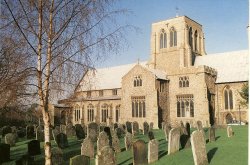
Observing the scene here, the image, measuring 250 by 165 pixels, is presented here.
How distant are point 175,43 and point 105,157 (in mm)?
32268

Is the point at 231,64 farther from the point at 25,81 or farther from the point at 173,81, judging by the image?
the point at 25,81

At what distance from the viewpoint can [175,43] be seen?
132 ft

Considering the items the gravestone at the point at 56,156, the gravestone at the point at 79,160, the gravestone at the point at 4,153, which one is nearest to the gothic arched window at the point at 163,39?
the gravestone at the point at 4,153

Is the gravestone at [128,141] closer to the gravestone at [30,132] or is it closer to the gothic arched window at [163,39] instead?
the gravestone at [30,132]

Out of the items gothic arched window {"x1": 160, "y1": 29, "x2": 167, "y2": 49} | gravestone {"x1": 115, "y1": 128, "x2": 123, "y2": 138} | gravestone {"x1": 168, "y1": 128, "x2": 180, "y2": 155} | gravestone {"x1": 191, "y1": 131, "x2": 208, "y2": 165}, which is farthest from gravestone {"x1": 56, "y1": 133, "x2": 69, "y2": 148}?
gothic arched window {"x1": 160, "y1": 29, "x2": 167, "y2": 49}

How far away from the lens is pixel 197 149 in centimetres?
1091

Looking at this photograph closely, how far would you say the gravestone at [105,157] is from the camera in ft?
31.4

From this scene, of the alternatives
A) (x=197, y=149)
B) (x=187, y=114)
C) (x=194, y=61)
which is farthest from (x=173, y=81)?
(x=197, y=149)

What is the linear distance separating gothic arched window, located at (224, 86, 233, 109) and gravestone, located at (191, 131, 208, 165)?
2479cm

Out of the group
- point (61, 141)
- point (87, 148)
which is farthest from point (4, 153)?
point (87, 148)

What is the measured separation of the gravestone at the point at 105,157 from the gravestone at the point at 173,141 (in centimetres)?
384

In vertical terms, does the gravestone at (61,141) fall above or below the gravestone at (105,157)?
below

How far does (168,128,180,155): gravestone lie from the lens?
1307 centimetres

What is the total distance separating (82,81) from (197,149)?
19.5 ft
